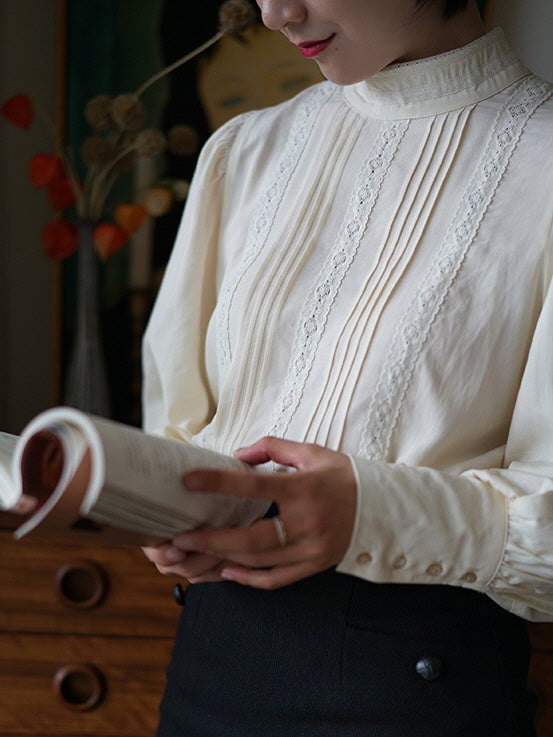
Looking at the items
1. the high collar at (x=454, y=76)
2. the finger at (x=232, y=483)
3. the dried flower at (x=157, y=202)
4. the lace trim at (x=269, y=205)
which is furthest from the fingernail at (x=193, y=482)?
the dried flower at (x=157, y=202)

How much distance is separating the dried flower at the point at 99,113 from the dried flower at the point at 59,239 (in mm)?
190

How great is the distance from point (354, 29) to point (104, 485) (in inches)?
19.0

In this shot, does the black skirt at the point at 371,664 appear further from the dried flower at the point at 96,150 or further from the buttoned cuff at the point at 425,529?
the dried flower at the point at 96,150

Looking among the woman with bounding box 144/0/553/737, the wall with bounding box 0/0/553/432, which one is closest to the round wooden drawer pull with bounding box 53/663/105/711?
the woman with bounding box 144/0/553/737

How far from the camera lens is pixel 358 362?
0.77m

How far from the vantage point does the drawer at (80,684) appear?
1.28 m

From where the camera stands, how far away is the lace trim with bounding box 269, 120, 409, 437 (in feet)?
2.67

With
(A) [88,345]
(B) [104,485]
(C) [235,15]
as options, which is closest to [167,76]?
(C) [235,15]

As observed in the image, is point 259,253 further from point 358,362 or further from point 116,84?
point 116,84

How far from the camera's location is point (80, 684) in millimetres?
1305

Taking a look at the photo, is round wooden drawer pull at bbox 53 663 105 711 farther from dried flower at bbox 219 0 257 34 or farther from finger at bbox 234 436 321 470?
dried flower at bbox 219 0 257 34

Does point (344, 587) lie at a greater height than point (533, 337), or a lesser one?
lesser

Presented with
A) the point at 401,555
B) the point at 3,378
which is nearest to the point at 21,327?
the point at 3,378

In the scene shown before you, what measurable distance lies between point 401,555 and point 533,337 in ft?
0.73
